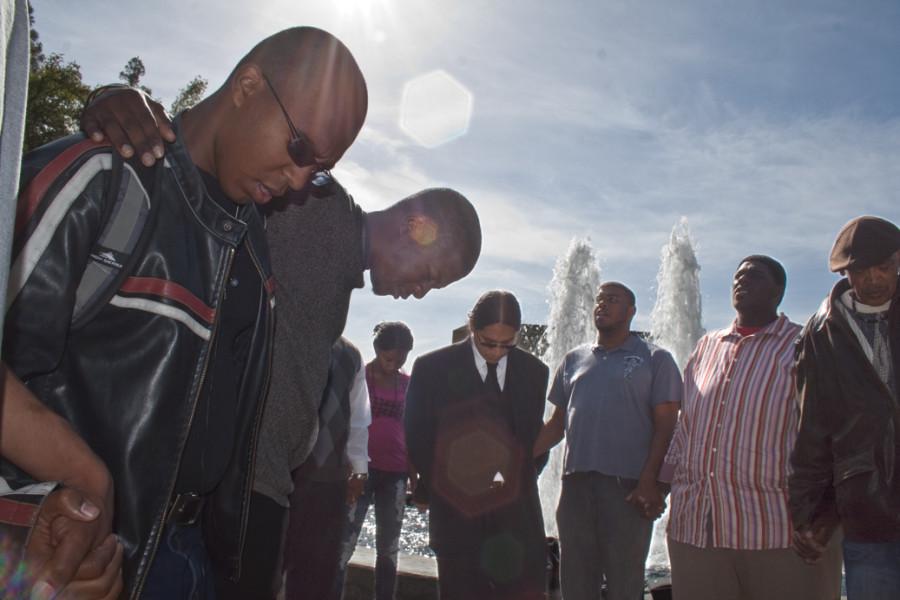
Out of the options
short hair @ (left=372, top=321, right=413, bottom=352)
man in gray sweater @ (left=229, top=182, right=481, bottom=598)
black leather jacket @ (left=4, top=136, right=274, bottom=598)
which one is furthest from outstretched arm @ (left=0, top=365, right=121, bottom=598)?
short hair @ (left=372, top=321, right=413, bottom=352)

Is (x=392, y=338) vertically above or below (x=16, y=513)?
above

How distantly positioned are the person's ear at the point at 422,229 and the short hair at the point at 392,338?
4.14m

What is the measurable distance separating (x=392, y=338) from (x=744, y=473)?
3865 mm

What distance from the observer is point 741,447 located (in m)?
4.46

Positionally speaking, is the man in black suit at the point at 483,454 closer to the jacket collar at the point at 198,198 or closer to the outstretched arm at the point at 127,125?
the jacket collar at the point at 198,198

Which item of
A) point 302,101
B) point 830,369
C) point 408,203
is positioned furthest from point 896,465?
point 302,101

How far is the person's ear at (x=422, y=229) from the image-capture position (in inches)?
133

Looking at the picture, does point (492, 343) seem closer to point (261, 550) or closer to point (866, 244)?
point (866, 244)

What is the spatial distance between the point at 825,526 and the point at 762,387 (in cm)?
85

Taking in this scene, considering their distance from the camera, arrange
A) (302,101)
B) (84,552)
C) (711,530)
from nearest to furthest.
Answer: (84,552), (302,101), (711,530)

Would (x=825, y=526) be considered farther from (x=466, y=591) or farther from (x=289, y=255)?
(x=289, y=255)

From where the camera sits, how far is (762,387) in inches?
177

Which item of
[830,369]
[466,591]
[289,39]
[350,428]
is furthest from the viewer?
[350,428]

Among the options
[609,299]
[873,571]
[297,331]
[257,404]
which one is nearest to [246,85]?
[257,404]
